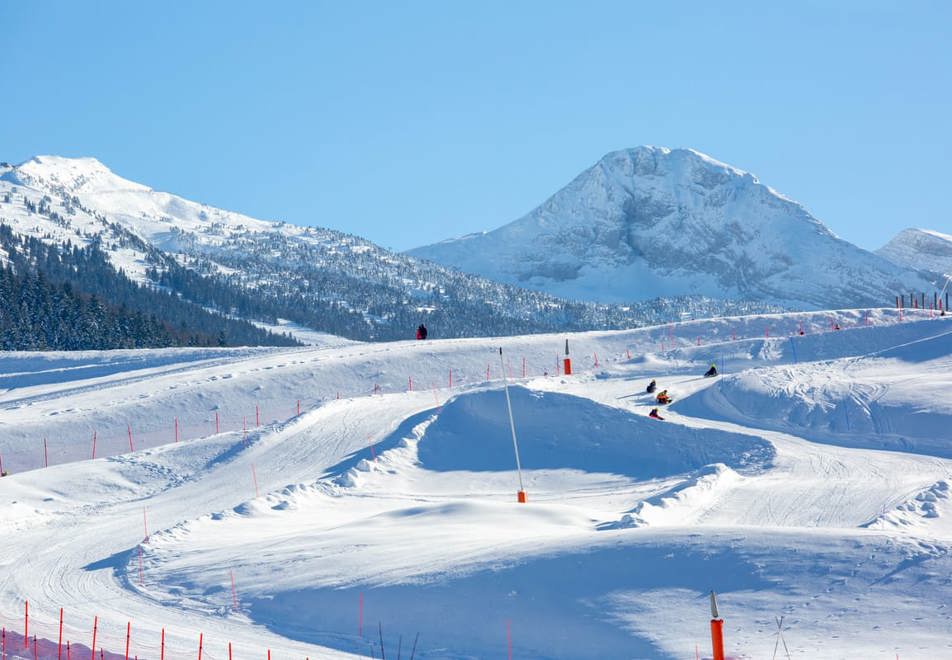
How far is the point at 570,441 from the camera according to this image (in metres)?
38.2

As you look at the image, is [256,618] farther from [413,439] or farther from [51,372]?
[51,372]

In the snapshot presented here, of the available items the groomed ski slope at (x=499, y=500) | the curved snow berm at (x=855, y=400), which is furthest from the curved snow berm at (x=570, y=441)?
the curved snow berm at (x=855, y=400)

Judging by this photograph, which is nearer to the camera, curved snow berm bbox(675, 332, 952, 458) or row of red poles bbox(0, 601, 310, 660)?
row of red poles bbox(0, 601, 310, 660)

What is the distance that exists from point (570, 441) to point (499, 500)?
5.77 m

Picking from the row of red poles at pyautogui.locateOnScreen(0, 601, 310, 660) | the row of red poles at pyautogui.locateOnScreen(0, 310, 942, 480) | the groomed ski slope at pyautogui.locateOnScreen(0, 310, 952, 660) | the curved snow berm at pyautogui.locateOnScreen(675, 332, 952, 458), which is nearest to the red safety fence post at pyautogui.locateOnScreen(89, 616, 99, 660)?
the row of red poles at pyautogui.locateOnScreen(0, 601, 310, 660)

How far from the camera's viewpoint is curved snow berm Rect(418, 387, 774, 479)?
117 feet

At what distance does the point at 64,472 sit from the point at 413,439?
472 inches

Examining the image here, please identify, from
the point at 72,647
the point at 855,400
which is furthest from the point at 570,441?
the point at 72,647

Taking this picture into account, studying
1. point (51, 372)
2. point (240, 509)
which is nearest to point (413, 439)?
point (240, 509)

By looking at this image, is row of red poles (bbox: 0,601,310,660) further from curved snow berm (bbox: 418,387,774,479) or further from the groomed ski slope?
A: curved snow berm (bbox: 418,387,774,479)

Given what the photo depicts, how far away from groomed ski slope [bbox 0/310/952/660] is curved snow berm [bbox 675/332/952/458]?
12cm

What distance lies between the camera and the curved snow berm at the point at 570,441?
3556 centimetres

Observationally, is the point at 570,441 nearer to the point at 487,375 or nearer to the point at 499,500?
the point at 499,500

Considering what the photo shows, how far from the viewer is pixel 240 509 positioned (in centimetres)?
3216
